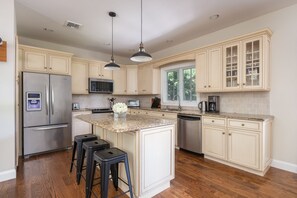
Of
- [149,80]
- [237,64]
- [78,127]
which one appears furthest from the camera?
[149,80]

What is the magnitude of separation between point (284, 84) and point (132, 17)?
295cm

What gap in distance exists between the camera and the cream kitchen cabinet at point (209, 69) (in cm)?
327

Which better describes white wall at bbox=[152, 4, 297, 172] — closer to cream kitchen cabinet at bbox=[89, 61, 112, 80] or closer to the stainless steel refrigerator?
cream kitchen cabinet at bbox=[89, 61, 112, 80]

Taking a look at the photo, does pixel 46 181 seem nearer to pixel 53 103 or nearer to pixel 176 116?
pixel 53 103

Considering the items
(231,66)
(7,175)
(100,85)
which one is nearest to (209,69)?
(231,66)

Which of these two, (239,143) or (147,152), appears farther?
(239,143)

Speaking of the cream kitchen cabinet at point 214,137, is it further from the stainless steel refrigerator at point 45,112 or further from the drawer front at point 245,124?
the stainless steel refrigerator at point 45,112

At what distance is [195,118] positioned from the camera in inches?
133

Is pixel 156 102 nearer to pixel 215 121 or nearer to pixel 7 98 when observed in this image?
pixel 215 121

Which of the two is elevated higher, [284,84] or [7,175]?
[284,84]

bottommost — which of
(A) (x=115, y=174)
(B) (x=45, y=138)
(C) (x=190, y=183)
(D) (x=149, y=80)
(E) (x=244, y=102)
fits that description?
(C) (x=190, y=183)

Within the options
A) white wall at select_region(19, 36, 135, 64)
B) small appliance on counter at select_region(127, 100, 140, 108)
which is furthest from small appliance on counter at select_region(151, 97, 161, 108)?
white wall at select_region(19, 36, 135, 64)

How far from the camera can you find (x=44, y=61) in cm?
364

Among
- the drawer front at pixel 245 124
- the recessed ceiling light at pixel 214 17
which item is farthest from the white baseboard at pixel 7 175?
the recessed ceiling light at pixel 214 17
